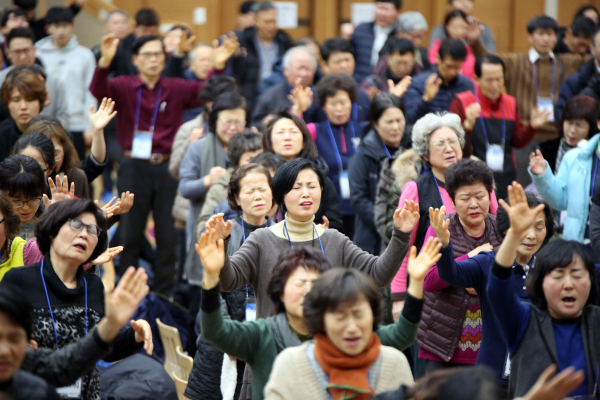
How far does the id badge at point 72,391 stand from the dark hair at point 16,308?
47cm

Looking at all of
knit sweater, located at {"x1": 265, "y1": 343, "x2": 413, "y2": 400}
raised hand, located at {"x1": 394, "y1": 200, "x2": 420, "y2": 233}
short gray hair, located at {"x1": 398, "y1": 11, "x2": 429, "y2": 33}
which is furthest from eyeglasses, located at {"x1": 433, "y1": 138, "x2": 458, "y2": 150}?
Answer: short gray hair, located at {"x1": 398, "y1": 11, "x2": 429, "y2": 33}

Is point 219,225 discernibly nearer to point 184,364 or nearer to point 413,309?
point 413,309

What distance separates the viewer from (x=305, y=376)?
2350 mm

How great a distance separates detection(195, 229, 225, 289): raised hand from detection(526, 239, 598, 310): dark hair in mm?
1103

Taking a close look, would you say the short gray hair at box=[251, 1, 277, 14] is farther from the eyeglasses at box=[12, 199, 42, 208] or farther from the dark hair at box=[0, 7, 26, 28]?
the eyeglasses at box=[12, 199, 42, 208]

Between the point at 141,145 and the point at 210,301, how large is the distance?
3434mm

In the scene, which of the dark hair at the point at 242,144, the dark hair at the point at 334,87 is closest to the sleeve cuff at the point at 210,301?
the dark hair at the point at 242,144

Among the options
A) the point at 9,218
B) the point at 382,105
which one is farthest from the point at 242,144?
the point at 9,218

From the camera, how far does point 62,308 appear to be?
2797mm

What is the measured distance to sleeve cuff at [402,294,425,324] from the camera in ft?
8.44

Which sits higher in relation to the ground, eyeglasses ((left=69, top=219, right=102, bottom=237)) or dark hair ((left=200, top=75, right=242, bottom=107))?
dark hair ((left=200, top=75, right=242, bottom=107))

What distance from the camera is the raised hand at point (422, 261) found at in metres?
2.60

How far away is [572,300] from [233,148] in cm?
237

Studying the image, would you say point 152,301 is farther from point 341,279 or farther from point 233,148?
point 341,279
